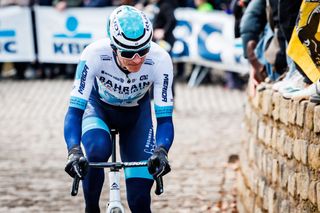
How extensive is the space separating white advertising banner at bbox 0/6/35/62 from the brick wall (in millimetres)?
10681

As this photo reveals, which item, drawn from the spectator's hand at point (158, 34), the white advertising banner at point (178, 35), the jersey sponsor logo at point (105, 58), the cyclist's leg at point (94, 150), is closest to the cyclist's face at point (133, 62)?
the jersey sponsor logo at point (105, 58)

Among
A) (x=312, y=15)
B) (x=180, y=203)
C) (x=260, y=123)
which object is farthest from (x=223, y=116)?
(x=312, y=15)

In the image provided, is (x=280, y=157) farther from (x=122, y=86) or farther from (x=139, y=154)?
(x=122, y=86)

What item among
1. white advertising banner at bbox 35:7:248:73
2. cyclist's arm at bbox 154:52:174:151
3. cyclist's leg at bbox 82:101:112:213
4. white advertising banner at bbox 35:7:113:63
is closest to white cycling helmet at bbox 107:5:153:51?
cyclist's arm at bbox 154:52:174:151

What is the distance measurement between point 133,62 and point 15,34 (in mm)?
13334

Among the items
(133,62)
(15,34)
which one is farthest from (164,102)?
(15,34)

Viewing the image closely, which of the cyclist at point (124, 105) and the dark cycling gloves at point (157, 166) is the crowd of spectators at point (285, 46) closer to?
the cyclist at point (124, 105)

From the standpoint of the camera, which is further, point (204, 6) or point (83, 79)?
point (204, 6)

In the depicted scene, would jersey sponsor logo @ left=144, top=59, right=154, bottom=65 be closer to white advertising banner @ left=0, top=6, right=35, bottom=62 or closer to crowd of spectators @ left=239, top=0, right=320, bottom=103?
crowd of spectators @ left=239, top=0, right=320, bottom=103

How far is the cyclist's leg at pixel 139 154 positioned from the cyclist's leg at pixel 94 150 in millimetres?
209

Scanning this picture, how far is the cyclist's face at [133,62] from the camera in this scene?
633 centimetres

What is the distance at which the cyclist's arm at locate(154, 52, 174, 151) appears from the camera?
645 centimetres

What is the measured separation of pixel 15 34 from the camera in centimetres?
1933

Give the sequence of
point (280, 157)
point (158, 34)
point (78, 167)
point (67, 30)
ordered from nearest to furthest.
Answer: point (78, 167) → point (280, 157) → point (158, 34) → point (67, 30)
